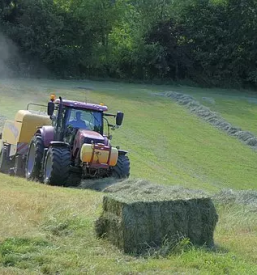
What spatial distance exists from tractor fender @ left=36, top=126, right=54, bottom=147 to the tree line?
35.4m

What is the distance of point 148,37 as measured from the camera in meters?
62.8

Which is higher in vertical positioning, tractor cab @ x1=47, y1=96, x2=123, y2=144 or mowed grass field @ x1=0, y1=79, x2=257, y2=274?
tractor cab @ x1=47, y1=96, x2=123, y2=144

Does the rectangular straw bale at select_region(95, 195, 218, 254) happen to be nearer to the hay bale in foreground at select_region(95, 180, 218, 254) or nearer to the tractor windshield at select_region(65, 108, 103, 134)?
the hay bale in foreground at select_region(95, 180, 218, 254)

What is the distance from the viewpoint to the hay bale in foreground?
411 inches

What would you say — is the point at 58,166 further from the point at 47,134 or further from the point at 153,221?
the point at 153,221

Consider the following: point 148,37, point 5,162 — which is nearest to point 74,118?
point 5,162

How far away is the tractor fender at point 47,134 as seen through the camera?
20531mm

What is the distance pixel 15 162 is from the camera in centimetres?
2288

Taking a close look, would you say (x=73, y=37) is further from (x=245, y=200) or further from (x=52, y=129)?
(x=245, y=200)

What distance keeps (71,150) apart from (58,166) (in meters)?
1.04

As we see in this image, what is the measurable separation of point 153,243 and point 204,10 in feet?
181

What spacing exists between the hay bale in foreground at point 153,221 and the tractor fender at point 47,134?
969 cm

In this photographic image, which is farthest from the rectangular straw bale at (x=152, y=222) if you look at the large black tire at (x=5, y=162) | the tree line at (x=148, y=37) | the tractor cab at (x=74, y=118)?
the tree line at (x=148, y=37)

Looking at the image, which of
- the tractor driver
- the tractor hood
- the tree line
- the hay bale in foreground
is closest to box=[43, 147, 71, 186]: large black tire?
the tractor hood
